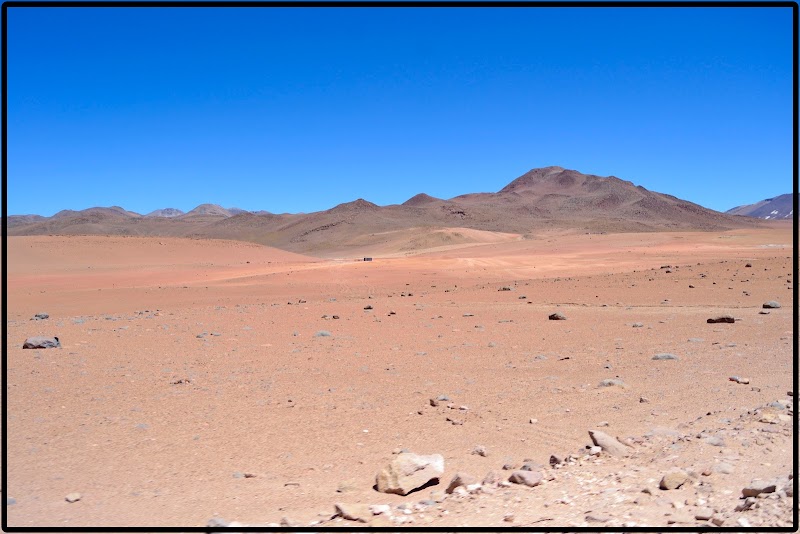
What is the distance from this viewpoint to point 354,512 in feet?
12.4

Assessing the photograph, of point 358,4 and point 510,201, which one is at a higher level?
point 510,201

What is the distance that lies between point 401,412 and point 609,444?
6.69ft

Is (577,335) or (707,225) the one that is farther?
(707,225)

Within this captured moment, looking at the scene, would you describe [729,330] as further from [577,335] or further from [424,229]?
[424,229]

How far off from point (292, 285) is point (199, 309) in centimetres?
739

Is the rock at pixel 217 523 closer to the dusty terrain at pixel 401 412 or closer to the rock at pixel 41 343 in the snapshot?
the dusty terrain at pixel 401 412

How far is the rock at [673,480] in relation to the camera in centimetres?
381

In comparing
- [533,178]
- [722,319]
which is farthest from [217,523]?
[533,178]

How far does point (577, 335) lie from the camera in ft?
33.7

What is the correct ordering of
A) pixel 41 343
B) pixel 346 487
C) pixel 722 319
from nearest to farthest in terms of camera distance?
pixel 346 487
pixel 41 343
pixel 722 319

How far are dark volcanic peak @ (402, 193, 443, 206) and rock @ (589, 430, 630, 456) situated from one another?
13466 cm

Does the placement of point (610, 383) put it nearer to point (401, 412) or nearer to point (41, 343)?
point (401, 412)

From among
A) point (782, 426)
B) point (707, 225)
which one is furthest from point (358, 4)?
point (707, 225)

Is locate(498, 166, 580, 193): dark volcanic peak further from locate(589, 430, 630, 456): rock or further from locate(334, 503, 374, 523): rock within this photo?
locate(334, 503, 374, 523): rock
